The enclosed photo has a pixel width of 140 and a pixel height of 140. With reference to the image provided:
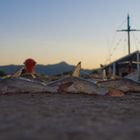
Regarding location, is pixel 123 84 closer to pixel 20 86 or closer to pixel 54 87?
→ pixel 54 87

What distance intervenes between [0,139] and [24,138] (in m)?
0.26

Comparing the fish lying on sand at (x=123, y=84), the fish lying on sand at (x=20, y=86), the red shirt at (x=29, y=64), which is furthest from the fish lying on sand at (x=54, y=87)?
the red shirt at (x=29, y=64)

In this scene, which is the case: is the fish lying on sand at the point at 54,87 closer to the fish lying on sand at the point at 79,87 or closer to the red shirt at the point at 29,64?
the fish lying on sand at the point at 79,87

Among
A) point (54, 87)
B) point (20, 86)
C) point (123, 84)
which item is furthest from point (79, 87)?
point (123, 84)

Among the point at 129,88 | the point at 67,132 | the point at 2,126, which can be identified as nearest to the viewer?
the point at 67,132

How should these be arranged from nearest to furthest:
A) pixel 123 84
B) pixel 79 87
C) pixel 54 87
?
pixel 79 87
pixel 54 87
pixel 123 84

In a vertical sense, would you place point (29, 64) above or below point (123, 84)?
above

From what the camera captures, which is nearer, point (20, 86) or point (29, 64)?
point (20, 86)

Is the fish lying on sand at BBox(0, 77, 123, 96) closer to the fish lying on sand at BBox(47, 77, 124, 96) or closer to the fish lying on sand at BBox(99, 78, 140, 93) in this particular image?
the fish lying on sand at BBox(47, 77, 124, 96)

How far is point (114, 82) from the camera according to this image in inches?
767

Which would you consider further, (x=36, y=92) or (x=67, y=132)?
(x=36, y=92)

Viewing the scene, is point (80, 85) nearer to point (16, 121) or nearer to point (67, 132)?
point (16, 121)

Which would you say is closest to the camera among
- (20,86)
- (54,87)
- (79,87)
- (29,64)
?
(20,86)

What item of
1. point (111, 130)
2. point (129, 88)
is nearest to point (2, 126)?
point (111, 130)
